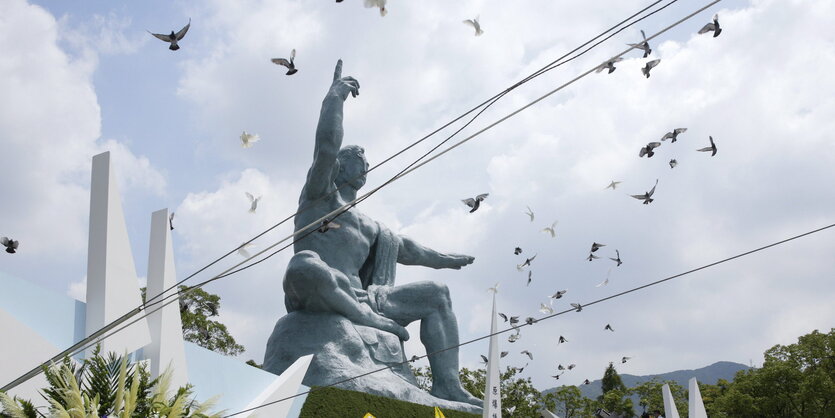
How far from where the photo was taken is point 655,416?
34.5 ft

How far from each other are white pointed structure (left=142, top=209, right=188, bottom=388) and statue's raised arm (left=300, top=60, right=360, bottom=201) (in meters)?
4.67

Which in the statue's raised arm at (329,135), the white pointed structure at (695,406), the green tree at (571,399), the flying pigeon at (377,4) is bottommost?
the white pointed structure at (695,406)

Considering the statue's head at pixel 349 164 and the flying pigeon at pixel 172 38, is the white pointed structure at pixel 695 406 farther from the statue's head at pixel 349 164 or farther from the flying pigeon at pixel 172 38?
the flying pigeon at pixel 172 38

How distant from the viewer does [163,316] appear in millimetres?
7410

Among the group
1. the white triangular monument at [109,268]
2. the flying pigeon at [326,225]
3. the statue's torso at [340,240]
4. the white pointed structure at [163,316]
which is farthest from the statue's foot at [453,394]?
the white triangular monument at [109,268]

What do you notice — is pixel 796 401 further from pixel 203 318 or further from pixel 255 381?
pixel 255 381

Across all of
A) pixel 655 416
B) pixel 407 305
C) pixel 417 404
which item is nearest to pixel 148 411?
pixel 417 404

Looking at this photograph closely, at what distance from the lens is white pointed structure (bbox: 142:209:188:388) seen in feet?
23.7

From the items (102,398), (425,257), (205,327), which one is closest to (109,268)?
(102,398)

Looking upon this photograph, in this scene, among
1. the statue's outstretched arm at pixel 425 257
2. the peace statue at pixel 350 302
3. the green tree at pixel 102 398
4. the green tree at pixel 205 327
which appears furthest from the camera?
the green tree at pixel 205 327

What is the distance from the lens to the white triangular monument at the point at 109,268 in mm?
6707

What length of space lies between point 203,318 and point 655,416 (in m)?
18.0

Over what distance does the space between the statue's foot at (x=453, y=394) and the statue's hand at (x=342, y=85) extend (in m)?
4.77

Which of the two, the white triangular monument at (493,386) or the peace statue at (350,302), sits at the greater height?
the peace statue at (350,302)
